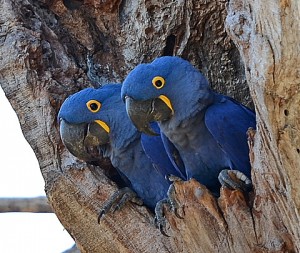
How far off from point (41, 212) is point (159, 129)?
123 cm

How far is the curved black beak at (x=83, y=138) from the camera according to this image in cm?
278

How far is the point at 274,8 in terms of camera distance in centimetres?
171

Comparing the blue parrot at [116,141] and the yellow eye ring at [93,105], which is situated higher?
the yellow eye ring at [93,105]

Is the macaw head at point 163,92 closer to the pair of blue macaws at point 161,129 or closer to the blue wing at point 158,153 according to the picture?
the pair of blue macaws at point 161,129

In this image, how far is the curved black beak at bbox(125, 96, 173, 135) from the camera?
8.42 ft

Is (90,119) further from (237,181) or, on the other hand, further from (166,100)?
(237,181)

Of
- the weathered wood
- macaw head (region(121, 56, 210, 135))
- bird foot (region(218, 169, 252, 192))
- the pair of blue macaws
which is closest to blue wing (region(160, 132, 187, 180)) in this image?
the pair of blue macaws

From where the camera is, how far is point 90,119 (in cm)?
288

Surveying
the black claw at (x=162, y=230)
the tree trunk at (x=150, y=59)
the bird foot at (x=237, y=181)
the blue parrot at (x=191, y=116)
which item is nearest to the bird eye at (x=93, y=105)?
the tree trunk at (x=150, y=59)

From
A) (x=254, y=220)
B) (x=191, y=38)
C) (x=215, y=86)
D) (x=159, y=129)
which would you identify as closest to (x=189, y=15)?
(x=191, y=38)

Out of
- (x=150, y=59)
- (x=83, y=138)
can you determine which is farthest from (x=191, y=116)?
(x=150, y=59)

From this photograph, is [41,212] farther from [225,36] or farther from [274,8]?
[274,8]

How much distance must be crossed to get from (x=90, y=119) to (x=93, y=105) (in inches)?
2.6

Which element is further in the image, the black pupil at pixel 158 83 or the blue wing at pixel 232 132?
the black pupil at pixel 158 83
